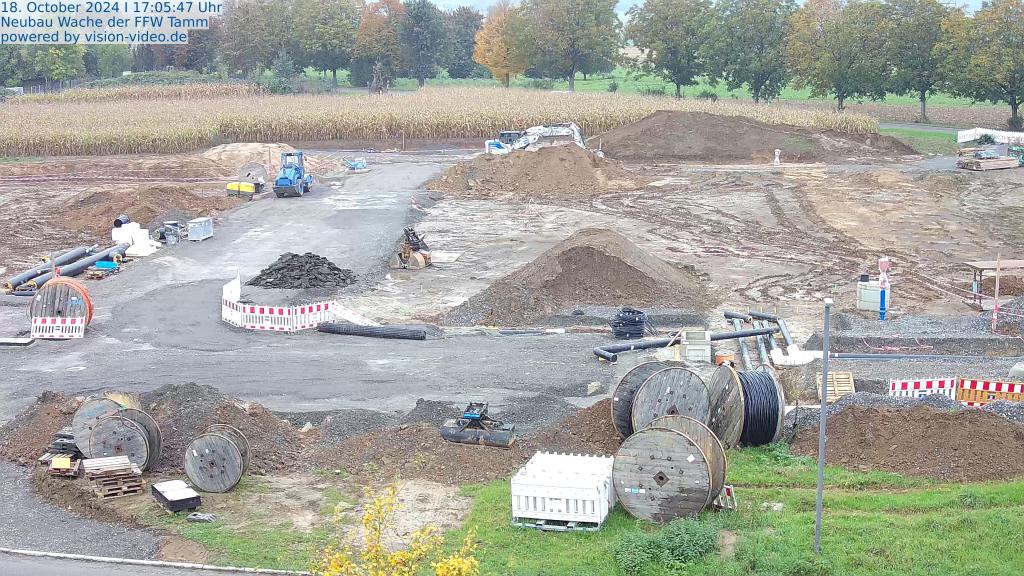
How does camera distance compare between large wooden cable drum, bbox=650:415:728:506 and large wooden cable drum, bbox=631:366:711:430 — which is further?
large wooden cable drum, bbox=631:366:711:430

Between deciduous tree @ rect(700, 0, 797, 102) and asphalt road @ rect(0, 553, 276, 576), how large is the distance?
230 feet

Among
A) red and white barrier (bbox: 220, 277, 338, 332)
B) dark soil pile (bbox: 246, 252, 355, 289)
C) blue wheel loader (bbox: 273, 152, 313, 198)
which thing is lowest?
red and white barrier (bbox: 220, 277, 338, 332)

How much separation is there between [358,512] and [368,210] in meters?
28.4

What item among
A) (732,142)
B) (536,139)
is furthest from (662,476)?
(732,142)

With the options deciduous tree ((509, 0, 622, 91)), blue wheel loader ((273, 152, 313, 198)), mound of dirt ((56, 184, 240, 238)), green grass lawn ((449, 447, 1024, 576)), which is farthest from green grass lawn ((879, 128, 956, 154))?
green grass lawn ((449, 447, 1024, 576))

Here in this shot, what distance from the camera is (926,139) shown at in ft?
206

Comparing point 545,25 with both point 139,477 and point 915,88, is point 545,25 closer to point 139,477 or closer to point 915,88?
point 915,88

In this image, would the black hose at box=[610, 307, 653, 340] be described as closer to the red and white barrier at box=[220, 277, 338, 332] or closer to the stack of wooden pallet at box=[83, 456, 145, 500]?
the red and white barrier at box=[220, 277, 338, 332]

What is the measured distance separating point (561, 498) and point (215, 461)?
5.41 metres

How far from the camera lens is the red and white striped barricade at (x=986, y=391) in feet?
63.7

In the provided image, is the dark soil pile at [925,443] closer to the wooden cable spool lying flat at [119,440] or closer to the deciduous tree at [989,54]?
the wooden cable spool lying flat at [119,440]

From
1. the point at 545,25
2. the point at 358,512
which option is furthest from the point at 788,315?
the point at 545,25

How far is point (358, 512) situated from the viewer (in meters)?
16.0

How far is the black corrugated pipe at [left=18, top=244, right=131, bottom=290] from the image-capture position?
30.9 metres
